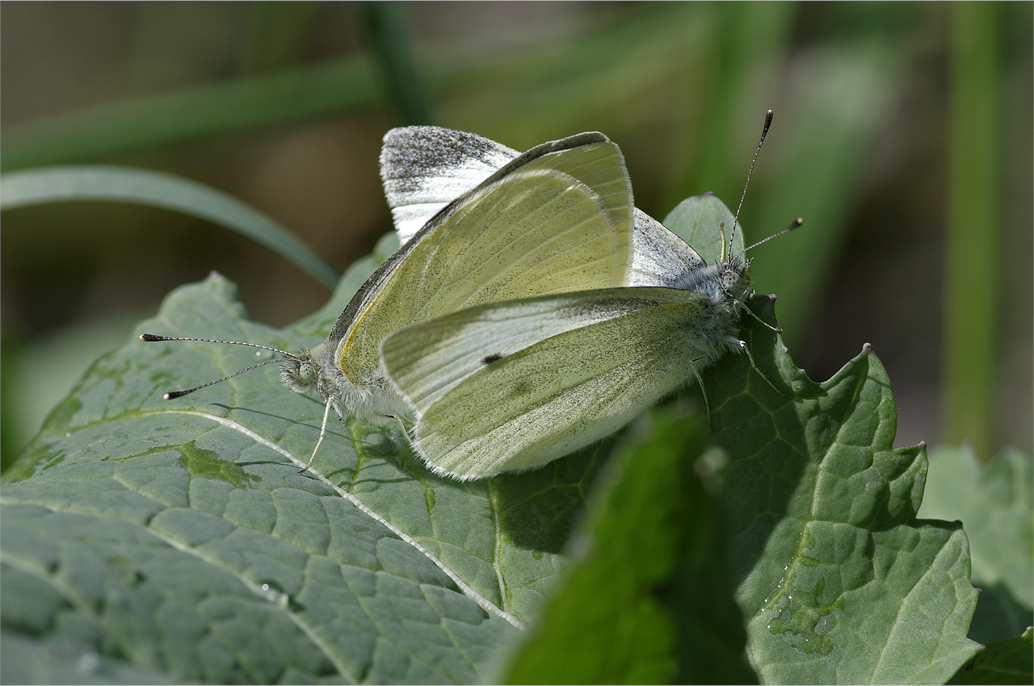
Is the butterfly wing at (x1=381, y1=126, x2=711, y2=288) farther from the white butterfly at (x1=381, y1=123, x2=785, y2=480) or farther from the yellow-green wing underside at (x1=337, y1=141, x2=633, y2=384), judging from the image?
the white butterfly at (x1=381, y1=123, x2=785, y2=480)

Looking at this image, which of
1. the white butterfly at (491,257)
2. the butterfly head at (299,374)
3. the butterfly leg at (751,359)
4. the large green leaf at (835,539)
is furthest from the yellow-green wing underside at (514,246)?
the large green leaf at (835,539)

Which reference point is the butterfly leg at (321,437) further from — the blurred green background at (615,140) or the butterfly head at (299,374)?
the blurred green background at (615,140)

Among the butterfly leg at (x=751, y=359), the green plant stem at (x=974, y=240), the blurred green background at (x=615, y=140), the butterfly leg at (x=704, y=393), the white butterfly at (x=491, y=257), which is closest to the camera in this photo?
the butterfly leg at (x=751, y=359)

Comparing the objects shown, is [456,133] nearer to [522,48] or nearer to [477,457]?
[477,457]

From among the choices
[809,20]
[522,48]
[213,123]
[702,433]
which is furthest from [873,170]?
[702,433]

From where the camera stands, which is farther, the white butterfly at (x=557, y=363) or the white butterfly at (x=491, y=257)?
the white butterfly at (x=491, y=257)
